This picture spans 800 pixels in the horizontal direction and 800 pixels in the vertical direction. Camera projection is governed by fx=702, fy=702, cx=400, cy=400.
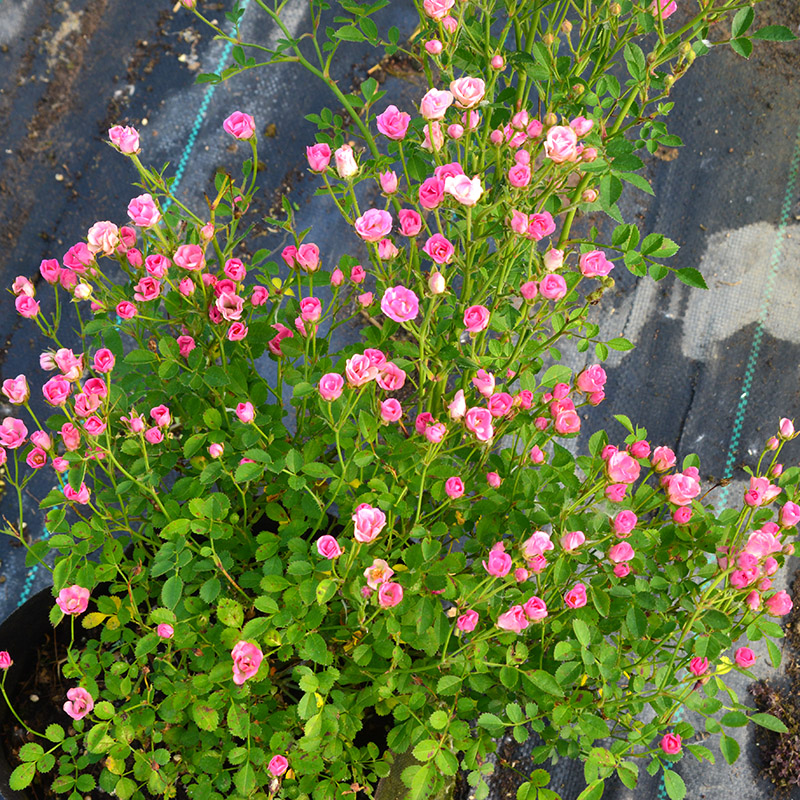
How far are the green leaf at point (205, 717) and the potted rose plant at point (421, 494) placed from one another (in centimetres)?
1

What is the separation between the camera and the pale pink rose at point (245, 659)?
1.01 m

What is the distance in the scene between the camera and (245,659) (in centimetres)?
103

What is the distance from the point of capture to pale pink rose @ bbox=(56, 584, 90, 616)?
114 cm

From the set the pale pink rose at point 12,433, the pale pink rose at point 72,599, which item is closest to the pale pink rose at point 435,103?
the pale pink rose at point 12,433

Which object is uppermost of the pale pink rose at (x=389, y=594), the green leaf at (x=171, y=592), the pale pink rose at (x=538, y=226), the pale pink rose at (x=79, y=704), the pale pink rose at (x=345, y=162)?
the pale pink rose at (x=345, y=162)

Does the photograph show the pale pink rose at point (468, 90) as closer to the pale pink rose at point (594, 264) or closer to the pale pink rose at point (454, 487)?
the pale pink rose at point (594, 264)

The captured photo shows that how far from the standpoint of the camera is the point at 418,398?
54.8 inches

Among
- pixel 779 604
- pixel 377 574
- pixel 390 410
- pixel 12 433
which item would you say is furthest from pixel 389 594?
pixel 12 433

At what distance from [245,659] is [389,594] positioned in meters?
0.24

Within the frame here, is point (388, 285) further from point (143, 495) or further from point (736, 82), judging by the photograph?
point (736, 82)

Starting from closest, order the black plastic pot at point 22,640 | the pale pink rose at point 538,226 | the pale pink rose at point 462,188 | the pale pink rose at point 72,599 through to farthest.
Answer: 1. the pale pink rose at point 462,188
2. the pale pink rose at point 538,226
3. the pale pink rose at point 72,599
4. the black plastic pot at point 22,640

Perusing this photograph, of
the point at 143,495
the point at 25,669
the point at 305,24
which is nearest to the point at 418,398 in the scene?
the point at 143,495

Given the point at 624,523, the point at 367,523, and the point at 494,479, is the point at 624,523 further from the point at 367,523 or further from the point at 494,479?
the point at 367,523

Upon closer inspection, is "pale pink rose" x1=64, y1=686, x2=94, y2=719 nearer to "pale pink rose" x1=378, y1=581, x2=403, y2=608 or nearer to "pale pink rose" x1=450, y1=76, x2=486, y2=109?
"pale pink rose" x1=378, y1=581, x2=403, y2=608
